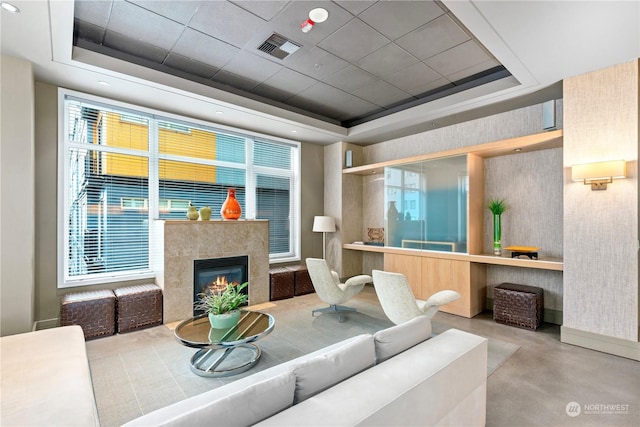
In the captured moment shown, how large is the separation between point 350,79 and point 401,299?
3042 millimetres

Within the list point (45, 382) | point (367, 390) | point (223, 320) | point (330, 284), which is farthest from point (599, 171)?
point (45, 382)

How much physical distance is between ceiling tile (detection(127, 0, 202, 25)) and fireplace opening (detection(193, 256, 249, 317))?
303 cm

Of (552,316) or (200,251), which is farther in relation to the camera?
(200,251)

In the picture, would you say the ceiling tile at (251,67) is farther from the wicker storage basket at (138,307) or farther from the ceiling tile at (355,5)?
the wicker storage basket at (138,307)

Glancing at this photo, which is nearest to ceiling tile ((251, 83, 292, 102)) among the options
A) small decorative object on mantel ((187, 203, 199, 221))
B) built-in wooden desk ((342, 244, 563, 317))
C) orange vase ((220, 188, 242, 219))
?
orange vase ((220, 188, 242, 219))

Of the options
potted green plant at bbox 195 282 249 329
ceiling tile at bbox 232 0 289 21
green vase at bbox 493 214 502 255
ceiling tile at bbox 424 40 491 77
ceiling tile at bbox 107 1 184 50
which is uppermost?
ceiling tile at bbox 107 1 184 50

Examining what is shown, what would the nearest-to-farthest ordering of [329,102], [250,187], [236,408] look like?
[236,408] < [329,102] < [250,187]

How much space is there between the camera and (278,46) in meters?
3.49

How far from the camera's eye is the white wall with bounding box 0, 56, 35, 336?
3.06m

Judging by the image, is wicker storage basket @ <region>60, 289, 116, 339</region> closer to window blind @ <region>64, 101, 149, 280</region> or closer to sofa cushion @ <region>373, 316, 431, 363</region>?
window blind @ <region>64, 101, 149, 280</region>

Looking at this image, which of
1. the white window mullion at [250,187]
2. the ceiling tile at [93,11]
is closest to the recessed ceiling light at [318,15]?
the ceiling tile at [93,11]

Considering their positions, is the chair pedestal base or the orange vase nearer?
the chair pedestal base

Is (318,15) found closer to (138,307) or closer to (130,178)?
(130,178)

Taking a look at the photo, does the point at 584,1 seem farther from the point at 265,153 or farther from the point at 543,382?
the point at 265,153
